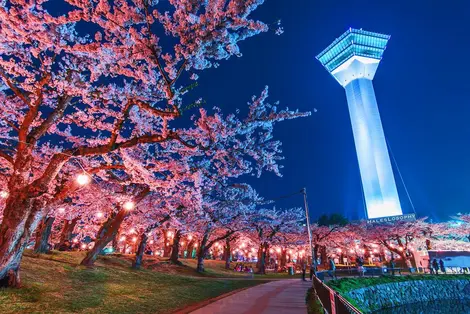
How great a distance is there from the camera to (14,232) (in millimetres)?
9148

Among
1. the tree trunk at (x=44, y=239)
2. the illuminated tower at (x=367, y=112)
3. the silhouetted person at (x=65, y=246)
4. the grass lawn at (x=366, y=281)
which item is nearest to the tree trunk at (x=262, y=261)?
the grass lawn at (x=366, y=281)

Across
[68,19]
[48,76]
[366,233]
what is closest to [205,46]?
[68,19]

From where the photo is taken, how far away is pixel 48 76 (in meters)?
10.8

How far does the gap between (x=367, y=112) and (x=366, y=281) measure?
80.5 m

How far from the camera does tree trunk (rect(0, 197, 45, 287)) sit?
902cm

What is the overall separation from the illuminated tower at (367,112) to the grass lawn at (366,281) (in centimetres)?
5754

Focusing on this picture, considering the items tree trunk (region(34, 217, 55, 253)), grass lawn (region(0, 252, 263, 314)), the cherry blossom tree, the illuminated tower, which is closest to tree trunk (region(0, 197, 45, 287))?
the cherry blossom tree

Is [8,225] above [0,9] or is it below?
below

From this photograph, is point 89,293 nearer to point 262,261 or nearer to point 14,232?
point 14,232

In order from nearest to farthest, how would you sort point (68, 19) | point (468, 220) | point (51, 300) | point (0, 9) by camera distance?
point (0, 9) → point (68, 19) → point (51, 300) → point (468, 220)

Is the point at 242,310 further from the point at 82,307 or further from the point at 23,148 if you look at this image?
the point at 23,148

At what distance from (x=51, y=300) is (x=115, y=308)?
226 centimetres

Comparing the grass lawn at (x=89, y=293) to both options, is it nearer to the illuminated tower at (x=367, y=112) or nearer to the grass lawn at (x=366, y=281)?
the grass lawn at (x=366, y=281)

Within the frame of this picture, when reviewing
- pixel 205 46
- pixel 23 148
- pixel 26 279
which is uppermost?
pixel 205 46
